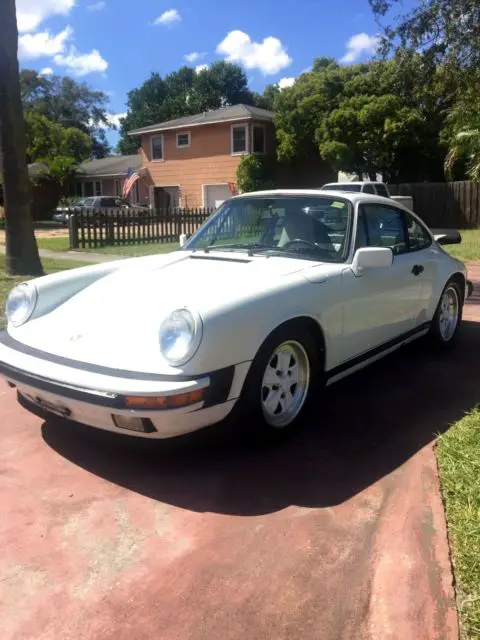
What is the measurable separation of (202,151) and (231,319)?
30466 millimetres

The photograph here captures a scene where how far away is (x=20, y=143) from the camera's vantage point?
33.2ft

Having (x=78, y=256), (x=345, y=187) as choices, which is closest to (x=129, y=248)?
(x=78, y=256)

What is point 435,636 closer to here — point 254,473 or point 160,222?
point 254,473

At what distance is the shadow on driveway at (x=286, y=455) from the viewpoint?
325 cm

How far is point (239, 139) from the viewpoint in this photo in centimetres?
3086

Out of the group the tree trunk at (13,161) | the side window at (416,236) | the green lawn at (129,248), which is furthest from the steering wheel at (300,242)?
the green lawn at (129,248)

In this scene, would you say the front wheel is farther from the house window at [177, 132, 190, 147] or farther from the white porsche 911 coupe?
the house window at [177, 132, 190, 147]

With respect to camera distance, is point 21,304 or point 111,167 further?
point 111,167

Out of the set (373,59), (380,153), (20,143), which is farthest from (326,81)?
(20,143)

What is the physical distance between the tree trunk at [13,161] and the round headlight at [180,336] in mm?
7962

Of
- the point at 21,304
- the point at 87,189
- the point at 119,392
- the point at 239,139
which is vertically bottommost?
the point at 119,392

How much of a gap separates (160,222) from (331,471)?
16051 mm

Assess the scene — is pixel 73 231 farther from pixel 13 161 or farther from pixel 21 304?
pixel 21 304

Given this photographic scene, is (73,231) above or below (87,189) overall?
below
